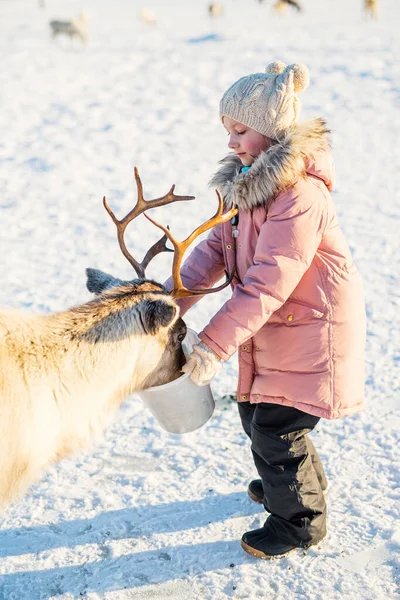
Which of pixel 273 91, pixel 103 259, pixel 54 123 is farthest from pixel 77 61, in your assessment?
pixel 273 91

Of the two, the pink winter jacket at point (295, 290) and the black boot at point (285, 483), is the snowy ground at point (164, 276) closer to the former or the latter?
the black boot at point (285, 483)

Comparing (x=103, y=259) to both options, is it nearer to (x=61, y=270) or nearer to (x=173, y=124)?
(x=61, y=270)

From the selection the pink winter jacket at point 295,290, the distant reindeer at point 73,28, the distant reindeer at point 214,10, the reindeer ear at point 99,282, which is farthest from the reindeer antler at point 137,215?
the distant reindeer at point 214,10

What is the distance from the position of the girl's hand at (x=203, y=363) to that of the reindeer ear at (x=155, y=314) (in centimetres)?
19

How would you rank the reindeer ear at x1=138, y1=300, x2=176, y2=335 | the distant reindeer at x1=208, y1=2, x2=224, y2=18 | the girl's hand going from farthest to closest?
the distant reindeer at x1=208, y1=2, x2=224, y2=18 → the girl's hand → the reindeer ear at x1=138, y1=300, x2=176, y2=335

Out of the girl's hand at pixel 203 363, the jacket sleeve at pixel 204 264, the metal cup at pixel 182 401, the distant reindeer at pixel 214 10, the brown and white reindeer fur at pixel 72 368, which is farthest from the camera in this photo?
the distant reindeer at pixel 214 10

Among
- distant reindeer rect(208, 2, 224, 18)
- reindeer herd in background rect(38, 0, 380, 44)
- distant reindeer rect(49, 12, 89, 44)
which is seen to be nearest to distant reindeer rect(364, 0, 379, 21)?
reindeer herd in background rect(38, 0, 380, 44)

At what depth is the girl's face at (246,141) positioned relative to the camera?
2.66 metres

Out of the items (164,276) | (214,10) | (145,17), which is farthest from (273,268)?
(145,17)

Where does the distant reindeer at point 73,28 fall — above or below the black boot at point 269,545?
above

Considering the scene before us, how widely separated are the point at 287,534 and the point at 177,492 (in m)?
0.67

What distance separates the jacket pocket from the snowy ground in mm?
1025

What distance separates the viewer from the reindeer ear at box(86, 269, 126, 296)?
274cm

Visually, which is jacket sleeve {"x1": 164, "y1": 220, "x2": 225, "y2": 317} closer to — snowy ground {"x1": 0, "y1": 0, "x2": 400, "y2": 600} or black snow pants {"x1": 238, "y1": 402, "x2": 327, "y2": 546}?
black snow pants {"x1": 238, "y1": 402, "x2": 327, "y2": 546}
